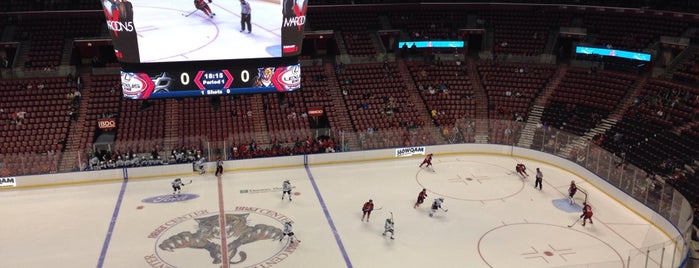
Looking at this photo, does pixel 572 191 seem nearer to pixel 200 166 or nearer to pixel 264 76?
pixel 264 76

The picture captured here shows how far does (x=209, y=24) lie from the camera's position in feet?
63.9

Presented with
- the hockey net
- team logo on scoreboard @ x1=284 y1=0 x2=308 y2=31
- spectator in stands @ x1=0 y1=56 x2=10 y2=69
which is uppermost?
team logo on scoreboard @ x1=284 y1=0 x2=308 y2=31

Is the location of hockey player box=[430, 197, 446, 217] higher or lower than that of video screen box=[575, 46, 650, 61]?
lower

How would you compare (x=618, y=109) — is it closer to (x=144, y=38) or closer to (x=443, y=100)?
(x=443, y=100)

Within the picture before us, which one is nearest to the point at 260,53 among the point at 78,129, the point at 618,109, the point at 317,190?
the point at 317,190

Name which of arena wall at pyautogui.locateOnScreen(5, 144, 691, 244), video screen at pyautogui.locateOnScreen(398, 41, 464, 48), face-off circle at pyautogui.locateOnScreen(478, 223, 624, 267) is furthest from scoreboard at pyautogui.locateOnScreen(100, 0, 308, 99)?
video screen at pyautogui.locateOnScreen(398, 41, 464, 48)

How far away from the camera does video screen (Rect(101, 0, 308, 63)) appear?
19031 millimetres

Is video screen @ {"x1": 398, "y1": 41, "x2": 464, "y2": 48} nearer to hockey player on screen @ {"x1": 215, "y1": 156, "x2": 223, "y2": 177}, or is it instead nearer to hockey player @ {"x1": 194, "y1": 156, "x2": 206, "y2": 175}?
hockey player on screen @ {"x1": 215, "y1": 156, "x2": 223, "y2": 177}

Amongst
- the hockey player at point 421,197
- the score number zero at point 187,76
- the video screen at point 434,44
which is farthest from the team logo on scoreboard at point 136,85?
the video screen at point 434,44

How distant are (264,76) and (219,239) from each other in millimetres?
5778

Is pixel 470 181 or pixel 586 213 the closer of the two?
pixel 586 213

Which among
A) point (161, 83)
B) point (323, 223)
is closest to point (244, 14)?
point (161, 83)

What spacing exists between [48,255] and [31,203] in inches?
210

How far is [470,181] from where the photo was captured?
2612cm
